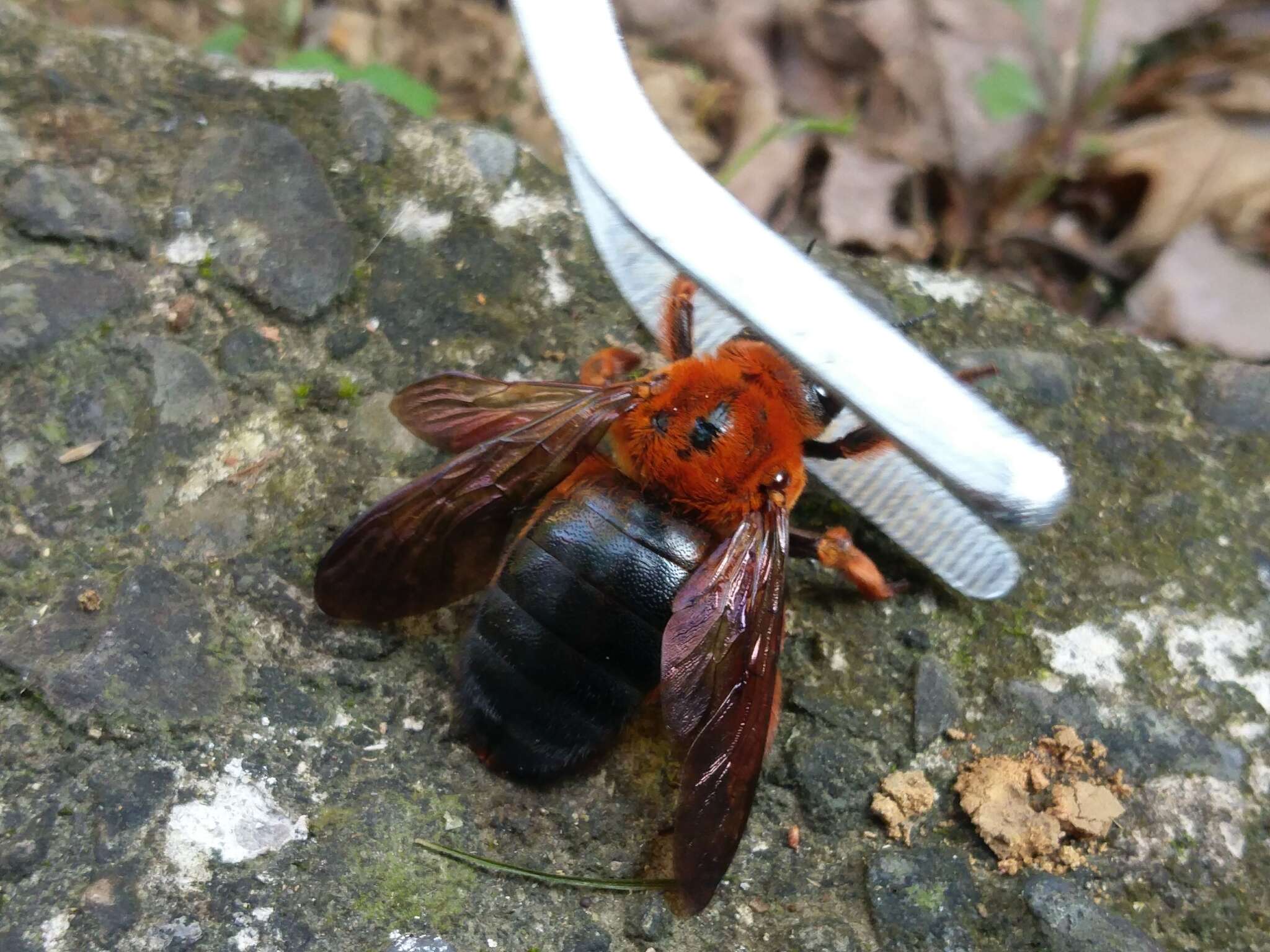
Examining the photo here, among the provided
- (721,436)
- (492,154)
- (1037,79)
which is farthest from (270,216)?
(1037,79)

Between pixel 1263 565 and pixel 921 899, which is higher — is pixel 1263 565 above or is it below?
above

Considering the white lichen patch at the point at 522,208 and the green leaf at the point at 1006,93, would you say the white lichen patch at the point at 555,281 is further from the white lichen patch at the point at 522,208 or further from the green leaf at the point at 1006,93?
the green leaf at the point at 1006,93

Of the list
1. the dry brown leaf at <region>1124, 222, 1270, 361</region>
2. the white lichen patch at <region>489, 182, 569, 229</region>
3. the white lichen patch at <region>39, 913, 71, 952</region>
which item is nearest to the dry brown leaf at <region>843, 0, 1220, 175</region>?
the dry brown leaf at <region>1124, 222, 1270, 361</region>

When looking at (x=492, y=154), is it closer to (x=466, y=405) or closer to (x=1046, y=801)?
(x=466, y=405)

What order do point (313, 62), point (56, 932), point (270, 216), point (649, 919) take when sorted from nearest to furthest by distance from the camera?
point (56, 932)
point (649, 919)
point (270, 216)
point (313, 62)

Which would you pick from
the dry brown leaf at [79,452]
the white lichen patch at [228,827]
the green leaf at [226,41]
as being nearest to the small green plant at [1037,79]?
the green leaf at [226,41]

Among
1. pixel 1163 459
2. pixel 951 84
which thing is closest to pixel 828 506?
pixel 1163 459
